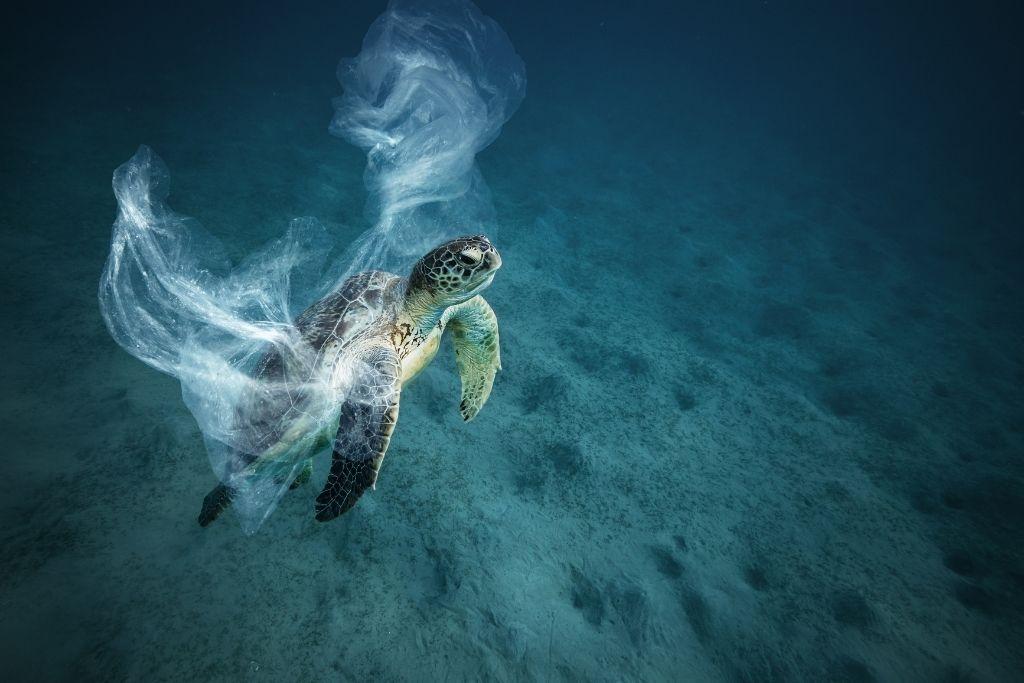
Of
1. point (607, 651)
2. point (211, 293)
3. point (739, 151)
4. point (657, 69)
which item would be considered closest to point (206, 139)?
point (211, 293)

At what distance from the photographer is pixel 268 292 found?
264 cm

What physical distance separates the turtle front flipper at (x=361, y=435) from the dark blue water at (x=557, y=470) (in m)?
1.04

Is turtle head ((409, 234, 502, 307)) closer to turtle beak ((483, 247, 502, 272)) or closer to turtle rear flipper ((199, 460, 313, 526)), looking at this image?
turtle beak ((483, 247, 502, 272))

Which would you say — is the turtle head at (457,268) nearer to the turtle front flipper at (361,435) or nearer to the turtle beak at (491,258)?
the turtle beak at (491,258)

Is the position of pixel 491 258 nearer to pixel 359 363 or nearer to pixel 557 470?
pixel 359 363

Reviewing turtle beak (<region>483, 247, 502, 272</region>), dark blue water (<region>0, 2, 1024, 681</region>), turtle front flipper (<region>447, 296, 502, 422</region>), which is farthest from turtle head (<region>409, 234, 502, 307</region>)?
dark blue water (<region>0, 2, 1024, 681</region>)

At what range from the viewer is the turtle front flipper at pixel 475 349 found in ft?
10.9

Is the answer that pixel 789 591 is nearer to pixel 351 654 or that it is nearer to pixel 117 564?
pixel 351 654

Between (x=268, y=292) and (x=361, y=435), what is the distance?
123 cm

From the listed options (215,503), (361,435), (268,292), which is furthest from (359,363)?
(215,503)

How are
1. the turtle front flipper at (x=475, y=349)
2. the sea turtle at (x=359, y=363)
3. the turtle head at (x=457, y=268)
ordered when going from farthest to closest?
the turtle front flipper at (x=475, y=349) < the turtle head at (x=457, y=268) < the sea turtle at (x=359, y=363)

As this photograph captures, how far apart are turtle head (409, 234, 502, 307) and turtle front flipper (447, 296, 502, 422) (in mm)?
579

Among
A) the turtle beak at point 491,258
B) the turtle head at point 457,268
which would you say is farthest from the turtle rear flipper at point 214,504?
the turtle beak at point 491,258

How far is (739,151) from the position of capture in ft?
59.1
